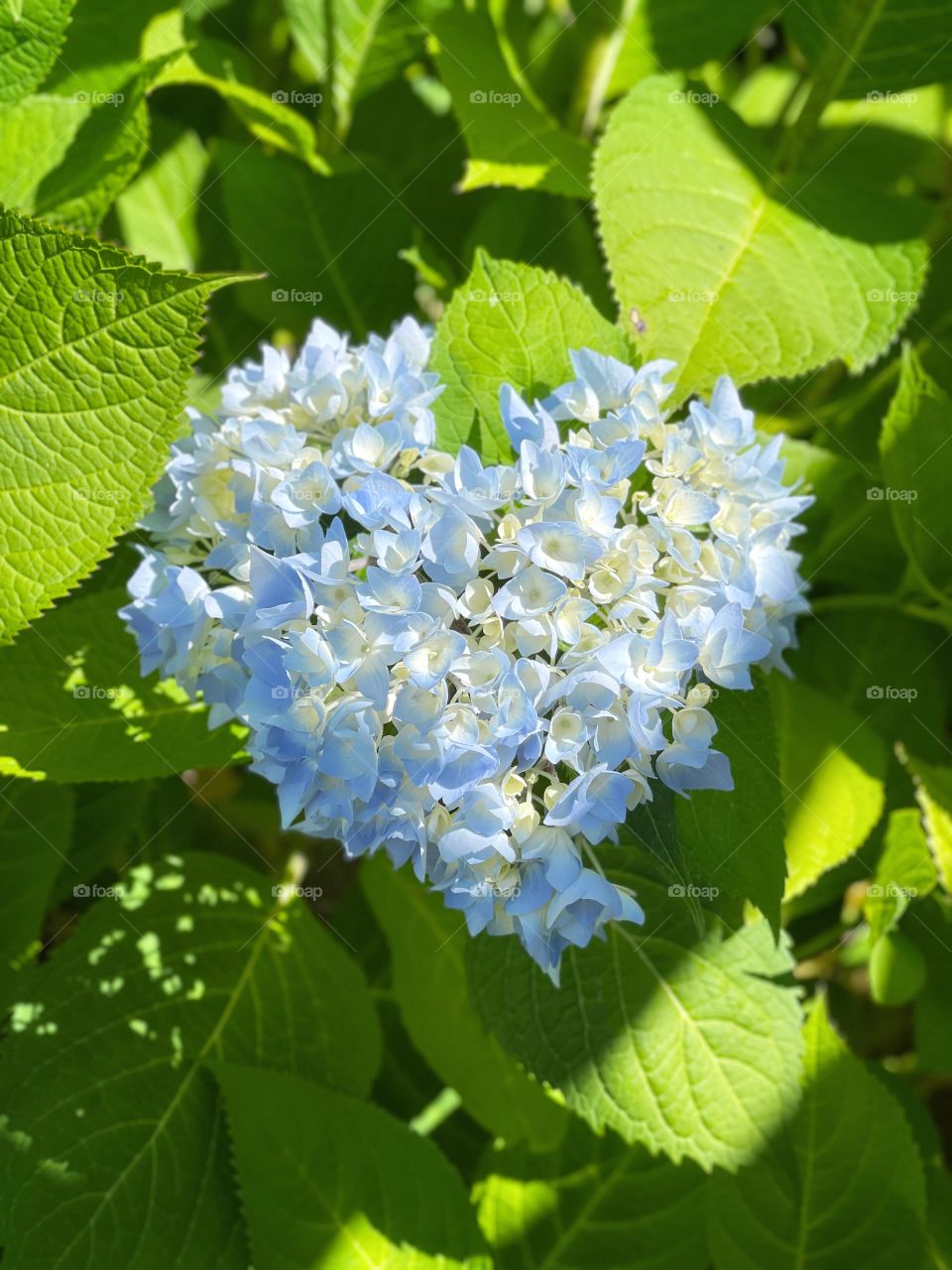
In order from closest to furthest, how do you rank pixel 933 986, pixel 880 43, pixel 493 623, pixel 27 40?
pixel 493 623, pixel 27 40, pixel 880 43, pixel 933 986

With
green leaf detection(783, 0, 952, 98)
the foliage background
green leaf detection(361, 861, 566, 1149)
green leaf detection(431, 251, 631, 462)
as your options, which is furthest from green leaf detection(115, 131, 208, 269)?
green leaf detection(361, 861, 566, 1149)

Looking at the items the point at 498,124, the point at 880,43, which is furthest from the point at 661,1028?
the point at 880,43

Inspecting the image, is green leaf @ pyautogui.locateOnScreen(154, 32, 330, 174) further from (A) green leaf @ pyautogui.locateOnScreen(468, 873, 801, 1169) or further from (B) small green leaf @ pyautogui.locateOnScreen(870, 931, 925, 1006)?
(B) small green leaf @ pyautogui.locateOnScreen(870, 931, 925, 1006)

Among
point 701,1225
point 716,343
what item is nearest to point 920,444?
point 716,343

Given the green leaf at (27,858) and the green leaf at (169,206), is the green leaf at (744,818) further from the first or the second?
the green leaf at (169,206)

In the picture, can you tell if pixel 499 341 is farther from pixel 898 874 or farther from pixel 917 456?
pixel 898 874

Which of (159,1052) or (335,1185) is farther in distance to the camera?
(159,1052)

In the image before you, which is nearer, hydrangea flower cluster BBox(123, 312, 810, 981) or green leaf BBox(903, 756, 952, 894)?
hydrangea flower cluster BBox(123, 312, 810, 981)
